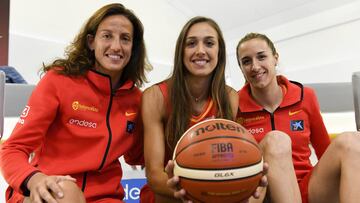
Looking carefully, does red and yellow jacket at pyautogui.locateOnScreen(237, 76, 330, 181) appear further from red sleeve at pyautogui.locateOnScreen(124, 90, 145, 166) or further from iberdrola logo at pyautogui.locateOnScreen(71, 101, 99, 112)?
iberdrola logo at pyautogui.locateOnScreen(71, 101, 99, 112)

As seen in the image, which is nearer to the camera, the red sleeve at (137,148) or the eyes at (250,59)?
the red sleeve at (137,148)

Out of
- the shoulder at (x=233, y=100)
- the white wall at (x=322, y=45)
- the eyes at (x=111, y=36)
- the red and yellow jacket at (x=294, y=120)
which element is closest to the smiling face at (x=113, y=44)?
the eyes at (x=111, y=36)

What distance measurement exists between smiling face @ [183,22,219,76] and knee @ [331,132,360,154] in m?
0.48

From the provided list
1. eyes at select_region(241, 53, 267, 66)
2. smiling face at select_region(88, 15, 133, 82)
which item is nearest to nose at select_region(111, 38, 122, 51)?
smiling face at select_region(88, 15, 133, 82)

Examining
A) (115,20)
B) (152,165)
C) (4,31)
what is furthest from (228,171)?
(4,31)

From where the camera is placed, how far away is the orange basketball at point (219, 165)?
81 centimetres

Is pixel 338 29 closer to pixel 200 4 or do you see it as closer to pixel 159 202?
pixel 200 4

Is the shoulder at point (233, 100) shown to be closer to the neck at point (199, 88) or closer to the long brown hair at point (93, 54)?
the neck at point (199, 88)

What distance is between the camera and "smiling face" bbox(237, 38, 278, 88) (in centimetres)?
135

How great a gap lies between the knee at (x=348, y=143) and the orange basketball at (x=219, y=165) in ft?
0.87

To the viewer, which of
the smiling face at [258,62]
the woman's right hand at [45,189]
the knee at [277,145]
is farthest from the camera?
the smiling face at [258,62]

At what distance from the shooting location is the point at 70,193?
0.81m

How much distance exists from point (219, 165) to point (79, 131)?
20.0 inches

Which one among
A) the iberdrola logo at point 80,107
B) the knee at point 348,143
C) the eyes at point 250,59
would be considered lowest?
the iberdrola logo at point 80,107
